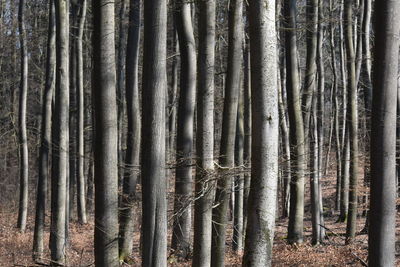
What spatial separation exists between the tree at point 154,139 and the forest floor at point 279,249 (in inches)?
101

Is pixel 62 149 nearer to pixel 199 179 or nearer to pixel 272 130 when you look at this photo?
pixel 199 179

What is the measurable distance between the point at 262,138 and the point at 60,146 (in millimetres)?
8595

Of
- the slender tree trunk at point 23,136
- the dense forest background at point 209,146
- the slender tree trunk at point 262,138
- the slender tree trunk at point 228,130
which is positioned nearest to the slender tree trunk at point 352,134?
the dense forest background at point 209,146

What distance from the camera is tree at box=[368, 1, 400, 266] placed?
23.3 ft

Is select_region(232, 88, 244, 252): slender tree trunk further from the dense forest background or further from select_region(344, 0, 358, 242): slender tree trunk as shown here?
select_region(344, 0, 358, 242): slender tree trunk

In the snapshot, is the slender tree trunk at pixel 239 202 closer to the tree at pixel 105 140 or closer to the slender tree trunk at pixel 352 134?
the slender tree trunk at pixel 352 134

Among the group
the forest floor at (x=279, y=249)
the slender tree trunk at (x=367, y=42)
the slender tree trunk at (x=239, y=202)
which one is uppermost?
the slender tree trunk at (x=367, y=42)

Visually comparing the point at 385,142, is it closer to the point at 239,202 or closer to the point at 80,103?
the point at 239,202

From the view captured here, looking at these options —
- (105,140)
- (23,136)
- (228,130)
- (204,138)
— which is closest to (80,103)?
(23,136)

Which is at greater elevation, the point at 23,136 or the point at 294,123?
the point at 294,123

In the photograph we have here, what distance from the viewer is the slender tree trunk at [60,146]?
43.6 feet

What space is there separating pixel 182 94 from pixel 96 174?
3994mm

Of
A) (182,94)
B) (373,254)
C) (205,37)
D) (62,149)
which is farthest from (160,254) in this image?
(62,149)

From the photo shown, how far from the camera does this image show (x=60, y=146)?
1392cm
